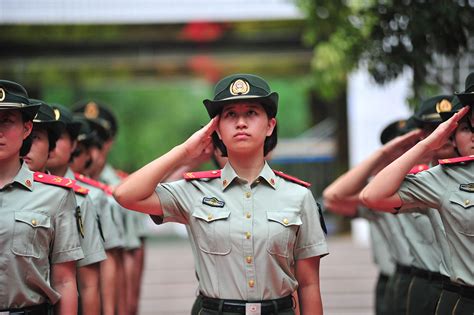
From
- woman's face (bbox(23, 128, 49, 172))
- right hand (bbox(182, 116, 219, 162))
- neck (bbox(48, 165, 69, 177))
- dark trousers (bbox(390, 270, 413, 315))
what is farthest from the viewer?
dark trousers (bbox(390, 270, 413, 315))

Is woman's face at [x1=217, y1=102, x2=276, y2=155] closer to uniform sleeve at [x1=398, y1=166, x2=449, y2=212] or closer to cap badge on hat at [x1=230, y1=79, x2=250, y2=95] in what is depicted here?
cap badge on hat at [x1=230, y1=79, x2=250, y2=95]

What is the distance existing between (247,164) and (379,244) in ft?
10.5

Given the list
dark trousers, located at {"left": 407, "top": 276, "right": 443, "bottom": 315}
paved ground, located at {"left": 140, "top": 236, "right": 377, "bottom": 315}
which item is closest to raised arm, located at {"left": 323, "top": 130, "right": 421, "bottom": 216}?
dark trousers, located at {"left": 407, "top": 276, "right": 443, "bottom": 315}

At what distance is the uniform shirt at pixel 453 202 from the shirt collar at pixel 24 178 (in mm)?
1827

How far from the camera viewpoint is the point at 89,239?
4668mm

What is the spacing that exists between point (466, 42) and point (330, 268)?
6.16 metres

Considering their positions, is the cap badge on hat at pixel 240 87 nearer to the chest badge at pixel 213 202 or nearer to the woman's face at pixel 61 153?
the chest badge at pixel 213 202

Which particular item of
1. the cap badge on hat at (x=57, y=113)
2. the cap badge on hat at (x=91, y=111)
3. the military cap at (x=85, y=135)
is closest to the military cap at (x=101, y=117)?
the cap badge on hat at (x=91, y=111)

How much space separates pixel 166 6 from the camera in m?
13.9

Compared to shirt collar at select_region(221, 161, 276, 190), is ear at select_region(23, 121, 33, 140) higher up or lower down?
higher up

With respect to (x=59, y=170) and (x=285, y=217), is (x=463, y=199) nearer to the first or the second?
(x=285, y=217)

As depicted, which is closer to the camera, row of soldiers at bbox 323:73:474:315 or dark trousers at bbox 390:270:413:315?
row of soldiers at bbox 323:73:474:315

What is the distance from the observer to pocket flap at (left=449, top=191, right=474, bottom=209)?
4.14 metres

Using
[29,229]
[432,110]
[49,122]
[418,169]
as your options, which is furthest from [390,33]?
[29,229]
